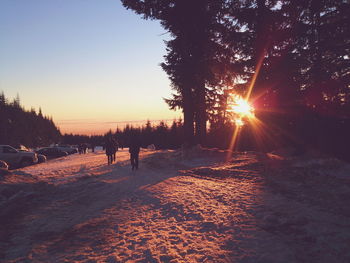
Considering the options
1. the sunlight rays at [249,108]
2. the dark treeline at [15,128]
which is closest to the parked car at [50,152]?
the sunlight rays at [249,108]

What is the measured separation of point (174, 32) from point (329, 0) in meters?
10.7

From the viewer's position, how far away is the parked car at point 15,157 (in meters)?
18.4

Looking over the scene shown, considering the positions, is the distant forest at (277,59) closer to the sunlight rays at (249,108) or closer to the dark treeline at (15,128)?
the sunlight rays at (249,108)

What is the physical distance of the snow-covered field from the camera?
4.01 m

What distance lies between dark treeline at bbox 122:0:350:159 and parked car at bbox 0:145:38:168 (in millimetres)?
14468

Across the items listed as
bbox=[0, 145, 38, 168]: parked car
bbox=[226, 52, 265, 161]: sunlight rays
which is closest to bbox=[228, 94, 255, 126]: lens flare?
bbox=[226, 52, 265, 161]: sunlight rays

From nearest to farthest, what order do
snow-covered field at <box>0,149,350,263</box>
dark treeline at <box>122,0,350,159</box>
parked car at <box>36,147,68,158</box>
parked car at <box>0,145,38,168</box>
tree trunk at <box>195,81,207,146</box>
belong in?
snow-covered field at <box>0,149,350,263</box>, dark treeline at <box>122,0,350,159</box>, parked car at <box>0,145,38,168</box>, tree trunk at <box>195,81,207,146</box>, parked car at <box>36,147,68,158</box>

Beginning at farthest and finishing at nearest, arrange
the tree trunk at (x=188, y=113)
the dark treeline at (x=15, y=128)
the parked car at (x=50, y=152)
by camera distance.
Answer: the dark treeline at (x=15, y=128), the parked car at (x=50, y=152), the tree trunk at (x=188, y=113)

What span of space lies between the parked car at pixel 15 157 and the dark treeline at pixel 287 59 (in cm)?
1447

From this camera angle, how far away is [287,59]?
14.6 metres

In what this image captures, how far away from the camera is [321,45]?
597 inches

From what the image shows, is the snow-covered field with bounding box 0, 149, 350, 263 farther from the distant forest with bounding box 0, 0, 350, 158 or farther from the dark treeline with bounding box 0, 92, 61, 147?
the dark treeline with bounding box 0, 92, 61, 147

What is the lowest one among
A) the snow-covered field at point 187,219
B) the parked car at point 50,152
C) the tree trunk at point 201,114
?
the parked car at point 50,152

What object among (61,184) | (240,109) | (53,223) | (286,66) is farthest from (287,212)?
(240,109)
